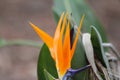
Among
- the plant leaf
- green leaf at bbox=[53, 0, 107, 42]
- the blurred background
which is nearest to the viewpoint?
the plant leaf

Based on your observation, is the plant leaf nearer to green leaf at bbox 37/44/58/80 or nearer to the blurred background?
green leaf at bbox 37/44/58/80

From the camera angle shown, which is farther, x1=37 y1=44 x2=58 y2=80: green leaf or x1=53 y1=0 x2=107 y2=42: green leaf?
x1=53 y1=0 x2=107 y2=42: green leaf

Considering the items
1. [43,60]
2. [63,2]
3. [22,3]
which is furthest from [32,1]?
[43,60]

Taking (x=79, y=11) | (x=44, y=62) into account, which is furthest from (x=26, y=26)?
(x=44, y=62)

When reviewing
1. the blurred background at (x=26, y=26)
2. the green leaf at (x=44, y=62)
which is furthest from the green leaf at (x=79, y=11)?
the blurred background at (x=26, y=26)

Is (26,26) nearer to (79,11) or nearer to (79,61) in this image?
(79,11)

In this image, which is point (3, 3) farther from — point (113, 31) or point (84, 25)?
point (84, 25)

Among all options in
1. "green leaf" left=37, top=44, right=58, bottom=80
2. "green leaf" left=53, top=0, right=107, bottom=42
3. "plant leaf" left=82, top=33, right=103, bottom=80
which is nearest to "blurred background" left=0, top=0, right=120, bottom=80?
"green leaf" left=53, top=0, right=107, bottom=42
